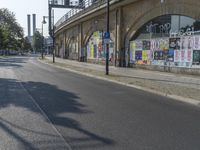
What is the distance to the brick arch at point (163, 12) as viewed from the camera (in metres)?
22.9

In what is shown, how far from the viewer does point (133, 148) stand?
6.23 meters

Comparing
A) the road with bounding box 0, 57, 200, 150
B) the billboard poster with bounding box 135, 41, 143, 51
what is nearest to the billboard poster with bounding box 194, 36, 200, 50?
the billboard poster with bounding box 135, 41, 143, 51

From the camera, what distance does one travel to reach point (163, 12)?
87.5ft

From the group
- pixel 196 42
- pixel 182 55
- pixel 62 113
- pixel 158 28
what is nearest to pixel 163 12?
pixel 158 28

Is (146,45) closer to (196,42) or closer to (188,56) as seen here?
(188,56)

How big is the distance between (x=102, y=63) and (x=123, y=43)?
28.4 ft

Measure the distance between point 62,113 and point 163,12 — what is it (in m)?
18.8

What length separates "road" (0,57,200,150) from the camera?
6.52m

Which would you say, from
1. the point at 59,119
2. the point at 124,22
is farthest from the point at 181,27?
the point at 59,119

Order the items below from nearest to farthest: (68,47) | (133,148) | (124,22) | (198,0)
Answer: (133,148) < (198,0) < (124,22) < (68,47)

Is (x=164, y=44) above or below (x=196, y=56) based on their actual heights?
above

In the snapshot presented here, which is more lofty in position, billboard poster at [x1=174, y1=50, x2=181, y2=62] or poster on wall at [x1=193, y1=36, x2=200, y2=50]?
poster on wall at [x1=193, y1=36, x2=200, y2=50]

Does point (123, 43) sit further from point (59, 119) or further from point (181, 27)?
point (59, 119)

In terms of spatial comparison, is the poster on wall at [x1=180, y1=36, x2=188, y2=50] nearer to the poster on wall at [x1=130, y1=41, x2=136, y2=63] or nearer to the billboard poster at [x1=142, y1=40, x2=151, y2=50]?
the billboard poster at [x1=142, y1=40, x2=151, y2=50]
